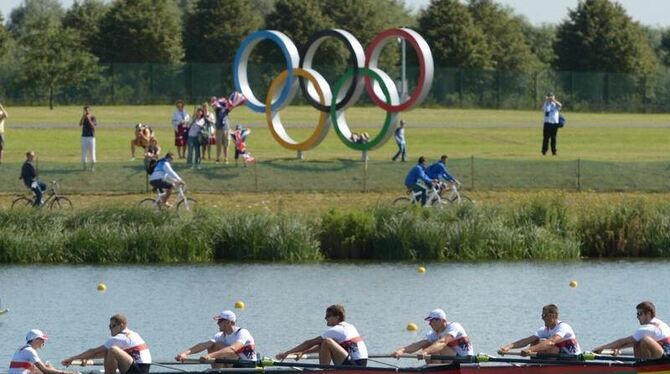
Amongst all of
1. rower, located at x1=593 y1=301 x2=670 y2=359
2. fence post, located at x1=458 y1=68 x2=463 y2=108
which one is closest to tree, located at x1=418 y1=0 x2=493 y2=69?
fence post, located at x1=458 y1=68 x2=463 y2=108

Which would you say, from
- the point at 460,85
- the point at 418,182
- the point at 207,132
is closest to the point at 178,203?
the point at 418,182

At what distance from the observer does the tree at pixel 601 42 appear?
106 metres

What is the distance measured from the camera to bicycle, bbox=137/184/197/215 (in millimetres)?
45188

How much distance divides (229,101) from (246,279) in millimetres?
16009

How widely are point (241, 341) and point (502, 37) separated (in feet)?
299

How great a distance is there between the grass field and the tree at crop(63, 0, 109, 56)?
10.2 metres

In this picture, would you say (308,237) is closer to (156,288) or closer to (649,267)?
(156,288)

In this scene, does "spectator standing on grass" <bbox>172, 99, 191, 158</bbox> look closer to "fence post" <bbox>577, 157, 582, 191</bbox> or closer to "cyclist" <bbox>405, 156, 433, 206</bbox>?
"cyclist" <bbox>405, 156, 433, 206</bbox>

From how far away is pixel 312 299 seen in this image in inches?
1511

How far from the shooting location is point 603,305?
37.8m

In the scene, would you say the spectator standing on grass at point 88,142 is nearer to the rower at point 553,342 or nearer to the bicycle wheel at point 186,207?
the bicycle wheel at point 186,207

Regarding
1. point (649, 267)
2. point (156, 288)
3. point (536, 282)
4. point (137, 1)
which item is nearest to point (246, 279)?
point (156, 288)

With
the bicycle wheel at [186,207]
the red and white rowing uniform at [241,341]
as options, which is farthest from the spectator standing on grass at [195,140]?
the red and white rowing uniform at [241,341]

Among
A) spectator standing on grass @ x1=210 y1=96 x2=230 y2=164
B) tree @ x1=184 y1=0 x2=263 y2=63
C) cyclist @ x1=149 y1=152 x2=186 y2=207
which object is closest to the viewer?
cyclist @ x1=149 y1=152 x2=186 y2=207
